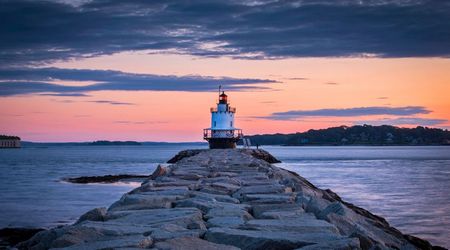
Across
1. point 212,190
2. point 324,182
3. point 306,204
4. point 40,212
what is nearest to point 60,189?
point 40,212

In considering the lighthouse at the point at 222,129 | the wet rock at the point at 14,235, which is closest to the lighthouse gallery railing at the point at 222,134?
the lighthouse at the point at 222,129

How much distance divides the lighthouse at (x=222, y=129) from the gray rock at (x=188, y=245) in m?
34.7

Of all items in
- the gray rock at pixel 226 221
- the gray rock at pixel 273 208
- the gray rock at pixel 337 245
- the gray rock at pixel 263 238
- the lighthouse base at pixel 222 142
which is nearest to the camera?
the gray rock at pixel 337 245

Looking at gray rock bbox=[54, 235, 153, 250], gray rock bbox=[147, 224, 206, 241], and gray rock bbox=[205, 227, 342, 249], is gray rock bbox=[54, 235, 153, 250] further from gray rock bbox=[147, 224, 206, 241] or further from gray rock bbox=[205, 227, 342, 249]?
gray rock bbox=[205, 227, 342, 249]

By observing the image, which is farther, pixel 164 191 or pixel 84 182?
pixel 84 182

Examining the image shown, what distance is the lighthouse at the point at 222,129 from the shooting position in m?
37.9

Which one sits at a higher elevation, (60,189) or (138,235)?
(138,235)

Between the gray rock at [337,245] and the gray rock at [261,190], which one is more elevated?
the gray rock at [261,190]

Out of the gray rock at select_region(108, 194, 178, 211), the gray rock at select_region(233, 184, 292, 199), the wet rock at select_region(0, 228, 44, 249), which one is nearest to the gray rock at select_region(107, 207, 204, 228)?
the gray rock at select_region(108, 194, 178, 211)

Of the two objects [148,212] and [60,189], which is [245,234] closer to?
[148,212]

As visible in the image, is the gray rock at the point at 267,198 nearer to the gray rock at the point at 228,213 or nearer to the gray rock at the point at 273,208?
the gray rock at the point at 273,208

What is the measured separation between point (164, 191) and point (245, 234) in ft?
8.19

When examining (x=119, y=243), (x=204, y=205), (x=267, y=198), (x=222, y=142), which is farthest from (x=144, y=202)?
(x=222, y=142)

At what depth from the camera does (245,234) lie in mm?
3162
